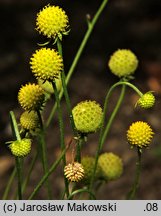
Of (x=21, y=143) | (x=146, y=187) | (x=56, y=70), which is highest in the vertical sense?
(x=146, y=187)

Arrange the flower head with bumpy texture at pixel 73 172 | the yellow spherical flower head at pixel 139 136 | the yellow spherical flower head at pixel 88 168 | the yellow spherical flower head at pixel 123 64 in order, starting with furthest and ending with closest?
the yellow spherical flower head at pixel 123 64, the yellow spherical flower head at pixel 88 168, the yellow spherical flower head at pixel 139 136, the flower head with bumpy texture at pixel 73 172

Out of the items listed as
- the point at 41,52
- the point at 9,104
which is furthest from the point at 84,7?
the point at 41,52

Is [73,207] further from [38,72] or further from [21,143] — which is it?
[38,72]

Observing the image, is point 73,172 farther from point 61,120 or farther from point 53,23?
point 53,23

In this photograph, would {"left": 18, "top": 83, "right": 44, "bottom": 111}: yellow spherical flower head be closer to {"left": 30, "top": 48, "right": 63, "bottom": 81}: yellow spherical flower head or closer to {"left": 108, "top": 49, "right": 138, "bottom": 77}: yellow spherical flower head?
{"left": 30, "top": 48, "right": 63, "bottom": 81}: yellow spherical flower head

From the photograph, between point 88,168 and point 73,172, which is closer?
point 73,172

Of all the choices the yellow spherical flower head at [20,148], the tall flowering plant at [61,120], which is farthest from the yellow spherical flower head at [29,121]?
the yellow spherical flower head at [20,148]

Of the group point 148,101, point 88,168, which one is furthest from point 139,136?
point 88,168

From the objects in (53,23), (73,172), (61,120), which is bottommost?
(73,172)

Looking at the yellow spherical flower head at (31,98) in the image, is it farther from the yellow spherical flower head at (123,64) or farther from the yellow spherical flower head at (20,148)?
the yellow spherical flower head at (123,64)
